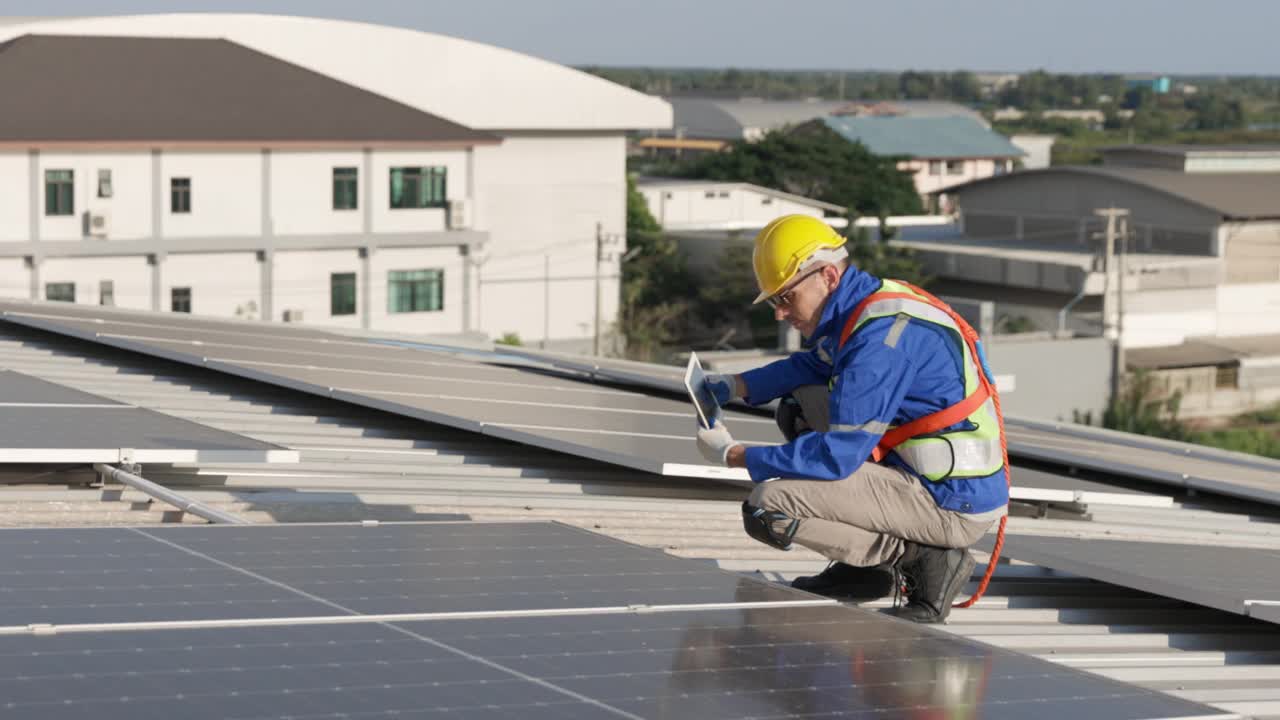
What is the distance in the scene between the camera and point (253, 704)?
4914 mm

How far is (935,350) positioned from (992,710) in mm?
2303

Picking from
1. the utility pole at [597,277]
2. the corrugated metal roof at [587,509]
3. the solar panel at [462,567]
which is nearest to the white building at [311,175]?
the utility pole at [597,277]

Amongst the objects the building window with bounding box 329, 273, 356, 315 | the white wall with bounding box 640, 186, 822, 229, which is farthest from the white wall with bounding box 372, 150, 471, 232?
the white wall with bounding box 640, 186, 822, 229

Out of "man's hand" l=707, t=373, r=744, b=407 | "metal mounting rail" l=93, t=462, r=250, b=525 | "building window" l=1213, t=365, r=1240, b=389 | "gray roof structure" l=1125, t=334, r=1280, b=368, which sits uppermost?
"man's hand" l=707, t=373, r=744, b=407

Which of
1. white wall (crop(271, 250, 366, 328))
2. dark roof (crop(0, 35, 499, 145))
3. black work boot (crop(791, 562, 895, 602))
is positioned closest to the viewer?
black work boot (crop(791, 562, 895, 602))

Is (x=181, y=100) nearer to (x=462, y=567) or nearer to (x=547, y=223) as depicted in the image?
(x=547, y=223)

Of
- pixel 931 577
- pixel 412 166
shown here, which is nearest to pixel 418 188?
pixel 412 166

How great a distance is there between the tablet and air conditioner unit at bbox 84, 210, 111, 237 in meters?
48.5

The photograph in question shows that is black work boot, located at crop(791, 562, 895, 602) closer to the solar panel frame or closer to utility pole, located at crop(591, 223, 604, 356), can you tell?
the solar panel frame

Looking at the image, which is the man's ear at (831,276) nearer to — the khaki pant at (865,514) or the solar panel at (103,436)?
the khaki pant at (865,514)

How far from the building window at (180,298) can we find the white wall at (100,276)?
76cm

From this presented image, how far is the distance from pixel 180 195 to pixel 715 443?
50056 millimetres

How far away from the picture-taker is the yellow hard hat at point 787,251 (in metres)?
7.52

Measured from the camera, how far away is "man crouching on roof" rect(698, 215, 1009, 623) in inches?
290
